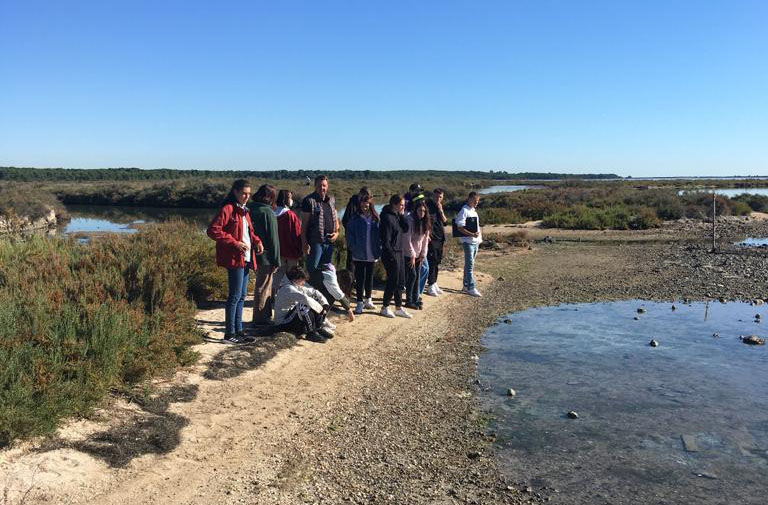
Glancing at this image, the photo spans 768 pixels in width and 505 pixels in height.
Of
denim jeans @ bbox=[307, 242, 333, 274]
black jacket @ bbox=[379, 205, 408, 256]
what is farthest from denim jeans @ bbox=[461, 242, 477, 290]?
denim jeans @ bbox=[307, 242, 333, 274]

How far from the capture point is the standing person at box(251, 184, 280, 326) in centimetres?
754

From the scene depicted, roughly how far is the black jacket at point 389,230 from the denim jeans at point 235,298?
2.47m

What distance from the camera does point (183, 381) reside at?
19.0ft

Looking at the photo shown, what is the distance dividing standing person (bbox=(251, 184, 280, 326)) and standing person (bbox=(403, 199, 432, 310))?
2.41 metres

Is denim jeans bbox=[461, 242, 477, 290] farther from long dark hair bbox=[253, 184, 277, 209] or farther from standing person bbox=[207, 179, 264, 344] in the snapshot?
standing person bbox=[207, 179, 264, 344]

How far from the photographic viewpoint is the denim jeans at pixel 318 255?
8367mm

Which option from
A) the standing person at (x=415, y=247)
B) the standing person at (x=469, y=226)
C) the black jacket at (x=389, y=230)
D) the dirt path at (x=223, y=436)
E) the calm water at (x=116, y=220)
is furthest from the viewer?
the calm water at (x=116, y=220)

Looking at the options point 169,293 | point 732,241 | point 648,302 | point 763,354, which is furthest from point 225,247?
point 732,241

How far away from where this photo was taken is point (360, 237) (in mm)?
8844

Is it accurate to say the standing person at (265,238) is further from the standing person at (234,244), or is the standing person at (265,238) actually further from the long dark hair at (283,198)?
the standing person at (234,244)

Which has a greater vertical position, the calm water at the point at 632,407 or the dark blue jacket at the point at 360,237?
the dark blue jacket at the point at 360,237

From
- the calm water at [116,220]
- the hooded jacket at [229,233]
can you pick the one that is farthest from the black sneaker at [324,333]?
the calm water at [116,220]

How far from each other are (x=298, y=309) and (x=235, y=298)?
913 millimetres

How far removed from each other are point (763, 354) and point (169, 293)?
23.7 ft
